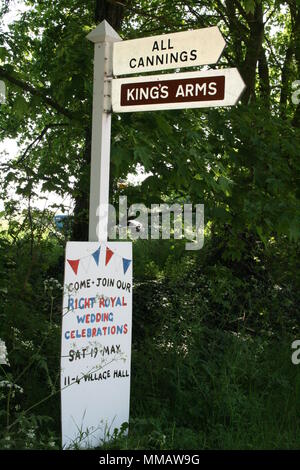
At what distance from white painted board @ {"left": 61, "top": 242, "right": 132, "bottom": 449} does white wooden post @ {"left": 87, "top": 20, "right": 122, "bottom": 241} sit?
0.77ft

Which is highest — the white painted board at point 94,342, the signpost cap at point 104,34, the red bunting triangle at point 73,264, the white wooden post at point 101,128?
the signpost cap at point 104,34

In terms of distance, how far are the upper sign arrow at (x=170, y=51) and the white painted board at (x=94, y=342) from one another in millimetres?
1224

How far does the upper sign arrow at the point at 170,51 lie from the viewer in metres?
4.09

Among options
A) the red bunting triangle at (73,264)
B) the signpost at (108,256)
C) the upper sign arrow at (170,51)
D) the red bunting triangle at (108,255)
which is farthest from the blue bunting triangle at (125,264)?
the upper sign arrow at (170,51)

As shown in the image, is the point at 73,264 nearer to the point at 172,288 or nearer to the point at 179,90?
the point at 179,90

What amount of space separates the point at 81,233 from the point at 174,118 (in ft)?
9.66

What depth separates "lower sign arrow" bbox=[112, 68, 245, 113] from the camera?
13.0ft

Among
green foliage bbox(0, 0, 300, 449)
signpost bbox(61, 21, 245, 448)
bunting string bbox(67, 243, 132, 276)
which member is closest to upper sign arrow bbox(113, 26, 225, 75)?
signpost bbox(61, 21, 245, 448)

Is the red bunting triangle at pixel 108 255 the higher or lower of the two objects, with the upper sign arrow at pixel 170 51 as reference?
lower

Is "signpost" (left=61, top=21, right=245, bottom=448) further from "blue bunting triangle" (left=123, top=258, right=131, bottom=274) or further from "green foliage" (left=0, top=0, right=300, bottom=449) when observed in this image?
"green foliage" (left=0, top=0, right=300, bottom=449)

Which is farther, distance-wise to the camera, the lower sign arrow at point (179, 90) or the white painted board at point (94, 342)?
the white painted board at point (94, 342)

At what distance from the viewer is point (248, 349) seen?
19.9 feet

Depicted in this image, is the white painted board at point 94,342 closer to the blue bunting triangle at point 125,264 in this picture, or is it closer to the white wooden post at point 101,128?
the blue bunting triangle at point 125,264

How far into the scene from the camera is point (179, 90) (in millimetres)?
4133
